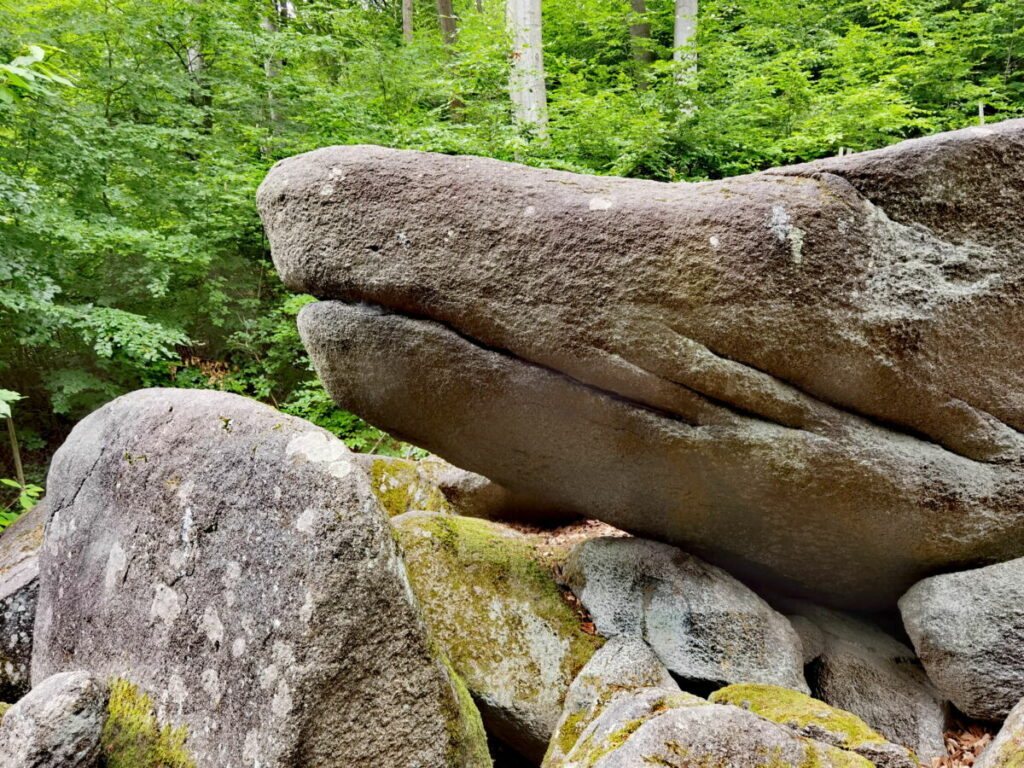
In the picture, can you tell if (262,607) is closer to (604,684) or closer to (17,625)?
(604,684)

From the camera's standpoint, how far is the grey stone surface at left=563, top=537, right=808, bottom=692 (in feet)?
13.4

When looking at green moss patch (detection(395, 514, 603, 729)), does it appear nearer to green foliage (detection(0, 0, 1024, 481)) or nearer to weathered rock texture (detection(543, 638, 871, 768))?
weathered rock texture (detection(543, 638, 871, 768))

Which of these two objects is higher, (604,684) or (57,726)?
(57,726)

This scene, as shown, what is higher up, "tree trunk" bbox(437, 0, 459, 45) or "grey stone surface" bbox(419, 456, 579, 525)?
"tree trunk" bbox(437, 0, 459, 45)

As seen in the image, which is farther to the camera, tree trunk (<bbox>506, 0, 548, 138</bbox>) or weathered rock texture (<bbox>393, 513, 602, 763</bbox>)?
tree trunk (<bbox>506, 0, 548, 138</bbox>)

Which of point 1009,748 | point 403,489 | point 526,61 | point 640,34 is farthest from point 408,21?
point 1009,748

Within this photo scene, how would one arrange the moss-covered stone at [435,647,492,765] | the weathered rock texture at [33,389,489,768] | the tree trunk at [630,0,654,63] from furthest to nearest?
1. the tree trunk at [630,0,654,63]
2. the moss-covered stone at [435,647,492,765]
3. the weathered rock texture at [33,389,489,768]

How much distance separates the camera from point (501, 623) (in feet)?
14.6

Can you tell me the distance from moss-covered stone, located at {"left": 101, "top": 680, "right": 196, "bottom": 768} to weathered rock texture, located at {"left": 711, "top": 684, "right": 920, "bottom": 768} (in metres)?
2.78

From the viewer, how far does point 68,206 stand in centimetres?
826

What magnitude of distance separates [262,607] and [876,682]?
13.8 ft

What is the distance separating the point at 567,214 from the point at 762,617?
3190 mm

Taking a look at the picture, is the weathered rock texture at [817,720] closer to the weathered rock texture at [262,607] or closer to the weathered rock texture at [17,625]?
the weathered rock texture at [262,607]

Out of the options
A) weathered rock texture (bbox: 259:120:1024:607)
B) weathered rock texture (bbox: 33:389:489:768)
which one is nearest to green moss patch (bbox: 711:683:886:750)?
weathered rock texture (bbox: 259:120:1024:607)
